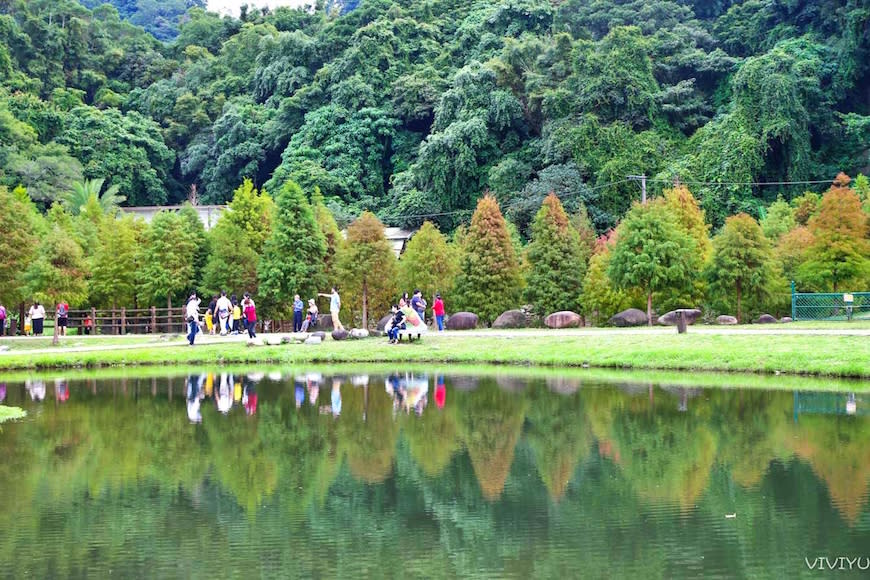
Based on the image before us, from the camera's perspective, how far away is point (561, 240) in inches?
1634

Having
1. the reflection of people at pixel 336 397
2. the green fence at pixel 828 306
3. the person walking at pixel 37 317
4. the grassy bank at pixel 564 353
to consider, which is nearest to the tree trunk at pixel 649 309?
the green fence at pixel 828 306

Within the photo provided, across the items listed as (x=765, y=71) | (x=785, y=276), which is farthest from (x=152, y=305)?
(x=765, y=71)

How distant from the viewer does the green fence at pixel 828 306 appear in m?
35.8

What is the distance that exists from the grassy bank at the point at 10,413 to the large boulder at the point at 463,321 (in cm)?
2154

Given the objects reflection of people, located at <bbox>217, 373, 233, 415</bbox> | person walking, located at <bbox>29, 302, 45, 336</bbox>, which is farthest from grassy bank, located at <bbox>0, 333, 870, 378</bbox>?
person walking, located at <bbox>29, 302, 45, 336</bbox>

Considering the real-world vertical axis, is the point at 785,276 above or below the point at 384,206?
below

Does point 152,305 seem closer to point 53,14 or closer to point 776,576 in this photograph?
point 776,576

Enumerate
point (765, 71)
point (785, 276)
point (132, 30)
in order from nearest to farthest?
point (785, 276) < point (765, 71) < point (132, 30)

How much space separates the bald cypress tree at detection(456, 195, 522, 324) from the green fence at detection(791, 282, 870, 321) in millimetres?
10655

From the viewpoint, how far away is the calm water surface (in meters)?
10.2

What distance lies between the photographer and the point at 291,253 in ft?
138

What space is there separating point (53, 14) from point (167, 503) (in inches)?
3388

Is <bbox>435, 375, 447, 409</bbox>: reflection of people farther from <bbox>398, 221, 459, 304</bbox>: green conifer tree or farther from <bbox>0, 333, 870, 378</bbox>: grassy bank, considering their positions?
<bbox>398, 221, 459, 304</bbox>: green conifer tree

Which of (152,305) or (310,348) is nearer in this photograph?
(310,348)
